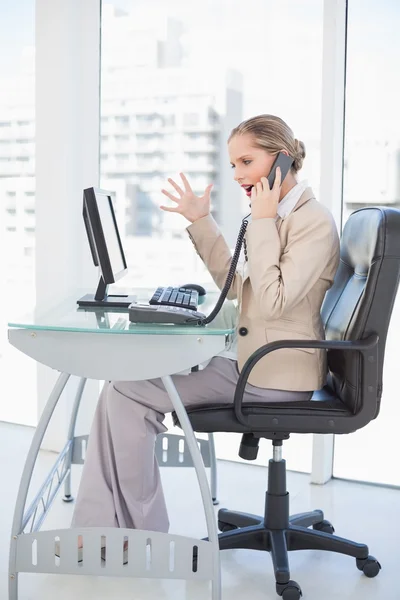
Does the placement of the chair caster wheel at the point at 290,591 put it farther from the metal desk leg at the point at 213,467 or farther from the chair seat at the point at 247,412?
the metal desk leg at the point at 213,467

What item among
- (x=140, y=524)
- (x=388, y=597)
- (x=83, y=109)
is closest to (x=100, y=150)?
(x=83, y=109)

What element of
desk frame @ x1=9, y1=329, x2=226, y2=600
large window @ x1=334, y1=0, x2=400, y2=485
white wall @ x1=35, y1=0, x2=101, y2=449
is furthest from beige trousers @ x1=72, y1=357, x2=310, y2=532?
white wall @ x1=35, y1=0, x2=101, y2=449

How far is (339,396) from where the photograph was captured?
7.02 feet

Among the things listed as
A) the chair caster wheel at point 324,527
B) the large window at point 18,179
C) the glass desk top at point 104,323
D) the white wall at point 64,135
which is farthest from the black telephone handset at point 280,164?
the large window at point 18,179

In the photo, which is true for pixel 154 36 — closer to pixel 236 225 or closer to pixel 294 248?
pixel 236 225

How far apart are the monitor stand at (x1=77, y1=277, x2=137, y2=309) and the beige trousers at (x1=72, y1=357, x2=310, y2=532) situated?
0.29m

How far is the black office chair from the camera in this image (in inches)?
76.6

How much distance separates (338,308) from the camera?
2.21 meters

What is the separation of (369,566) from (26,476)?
99cm

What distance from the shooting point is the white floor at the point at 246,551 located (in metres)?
2.13

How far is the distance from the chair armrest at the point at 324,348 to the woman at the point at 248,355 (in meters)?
0.08

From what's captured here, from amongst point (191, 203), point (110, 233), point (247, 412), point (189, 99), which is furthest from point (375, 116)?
point (247, 412)

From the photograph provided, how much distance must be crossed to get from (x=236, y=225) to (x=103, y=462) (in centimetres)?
124

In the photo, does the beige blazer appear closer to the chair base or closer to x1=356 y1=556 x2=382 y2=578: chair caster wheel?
the chair base
